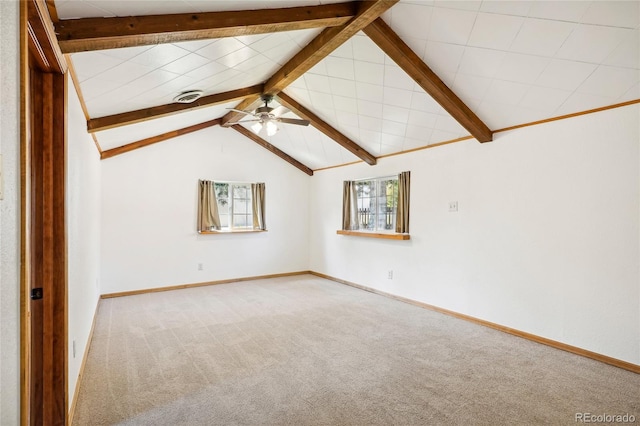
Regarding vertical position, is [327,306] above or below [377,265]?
below

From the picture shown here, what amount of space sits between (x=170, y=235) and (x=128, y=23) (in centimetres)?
446

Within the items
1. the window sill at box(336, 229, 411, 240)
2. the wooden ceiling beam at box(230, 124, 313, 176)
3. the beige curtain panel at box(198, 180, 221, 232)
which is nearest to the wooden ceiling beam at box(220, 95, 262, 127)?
the wooden ceiling beam at box(230, 124, 313, 176)

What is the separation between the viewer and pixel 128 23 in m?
2.16

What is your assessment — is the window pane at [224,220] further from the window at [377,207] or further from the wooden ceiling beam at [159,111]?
the wooden ceiling beam at [159,111]

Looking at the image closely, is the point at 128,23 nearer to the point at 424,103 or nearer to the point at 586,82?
the point at 424,103

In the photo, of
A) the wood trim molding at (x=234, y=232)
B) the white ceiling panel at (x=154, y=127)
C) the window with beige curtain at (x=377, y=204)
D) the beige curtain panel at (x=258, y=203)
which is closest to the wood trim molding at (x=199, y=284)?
the wood trim molding at (x=234, y=232)

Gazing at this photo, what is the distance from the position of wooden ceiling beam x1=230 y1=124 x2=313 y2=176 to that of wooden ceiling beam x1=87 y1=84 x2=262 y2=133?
2191 mm

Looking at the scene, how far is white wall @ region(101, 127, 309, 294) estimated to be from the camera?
5684 mm

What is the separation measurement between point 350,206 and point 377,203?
54cm

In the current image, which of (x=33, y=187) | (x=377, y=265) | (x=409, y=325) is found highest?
(x=33, y=187)

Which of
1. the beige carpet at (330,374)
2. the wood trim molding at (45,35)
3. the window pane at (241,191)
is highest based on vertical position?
the wood trim molding at (45,35)

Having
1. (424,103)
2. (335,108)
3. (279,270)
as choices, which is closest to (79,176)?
(335,108)

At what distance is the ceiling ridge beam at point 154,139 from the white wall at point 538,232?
3.41 metres

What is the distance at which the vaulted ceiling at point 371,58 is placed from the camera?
2385 mm
